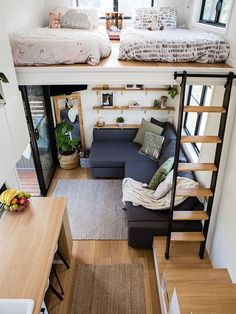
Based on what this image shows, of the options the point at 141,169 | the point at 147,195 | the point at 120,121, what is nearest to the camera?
the point at 147,195

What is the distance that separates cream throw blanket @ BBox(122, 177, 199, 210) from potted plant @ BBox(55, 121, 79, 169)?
1547 mm

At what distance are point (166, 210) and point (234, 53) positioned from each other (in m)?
1.93

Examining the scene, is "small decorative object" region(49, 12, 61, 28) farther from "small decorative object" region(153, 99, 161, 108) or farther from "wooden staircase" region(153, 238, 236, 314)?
"wooden staircase" region(153, 238, 236, 314)

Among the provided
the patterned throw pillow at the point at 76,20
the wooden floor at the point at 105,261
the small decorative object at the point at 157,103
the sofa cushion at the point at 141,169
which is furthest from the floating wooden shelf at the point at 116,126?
the wooden floor at the point at 105,261

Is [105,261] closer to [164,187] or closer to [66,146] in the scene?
[164,187]

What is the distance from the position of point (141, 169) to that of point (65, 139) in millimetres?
1547

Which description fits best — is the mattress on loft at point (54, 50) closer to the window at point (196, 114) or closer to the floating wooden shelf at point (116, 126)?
the window at point (196, 114)

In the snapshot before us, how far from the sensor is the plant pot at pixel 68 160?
188 inches

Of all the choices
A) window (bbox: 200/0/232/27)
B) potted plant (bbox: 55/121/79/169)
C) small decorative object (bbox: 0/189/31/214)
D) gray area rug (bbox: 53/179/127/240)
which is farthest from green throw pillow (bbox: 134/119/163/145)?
small decorative object (bbox: 0/189/31/214)

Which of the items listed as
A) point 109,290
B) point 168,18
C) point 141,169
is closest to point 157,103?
point 141,169

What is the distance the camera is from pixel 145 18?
3562mm

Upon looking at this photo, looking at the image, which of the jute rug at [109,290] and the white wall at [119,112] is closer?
the jute rug at [109,290]

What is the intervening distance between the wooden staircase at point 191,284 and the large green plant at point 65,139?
→ 2.51 m

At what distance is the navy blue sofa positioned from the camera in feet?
9.90
